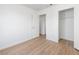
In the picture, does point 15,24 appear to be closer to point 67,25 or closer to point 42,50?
point 42,50

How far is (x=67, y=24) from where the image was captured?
15.4 feet

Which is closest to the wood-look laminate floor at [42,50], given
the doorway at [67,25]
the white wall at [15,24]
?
the white wall at [15,24]

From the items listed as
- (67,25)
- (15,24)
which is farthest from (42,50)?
(67,25)

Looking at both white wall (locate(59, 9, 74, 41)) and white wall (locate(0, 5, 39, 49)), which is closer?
white wall (locate(0, 5, 39, 49))

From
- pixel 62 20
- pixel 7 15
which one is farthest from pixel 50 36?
pixel 7 15

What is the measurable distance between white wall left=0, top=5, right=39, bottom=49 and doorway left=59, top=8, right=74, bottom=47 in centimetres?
219

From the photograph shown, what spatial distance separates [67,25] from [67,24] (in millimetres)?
69

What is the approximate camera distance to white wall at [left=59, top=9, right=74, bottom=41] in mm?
4438

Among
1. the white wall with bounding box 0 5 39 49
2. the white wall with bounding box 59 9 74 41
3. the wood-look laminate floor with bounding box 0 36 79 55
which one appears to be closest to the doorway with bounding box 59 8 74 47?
the white wall with bounding box 59 9 74 41

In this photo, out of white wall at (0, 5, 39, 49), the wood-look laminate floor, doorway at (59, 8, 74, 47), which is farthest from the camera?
doorway at (59, 8, 74, 47)

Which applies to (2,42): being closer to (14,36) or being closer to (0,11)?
(14,36)

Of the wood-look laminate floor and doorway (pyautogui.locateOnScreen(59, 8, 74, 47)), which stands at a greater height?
doorway (pyautogui.locateOnScreen(59, 8, 74, 47))

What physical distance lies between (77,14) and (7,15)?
3.14 meters

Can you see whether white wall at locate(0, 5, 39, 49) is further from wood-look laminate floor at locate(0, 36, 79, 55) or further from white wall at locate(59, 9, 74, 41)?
white wall at locate(59, 9, 74, 41)
